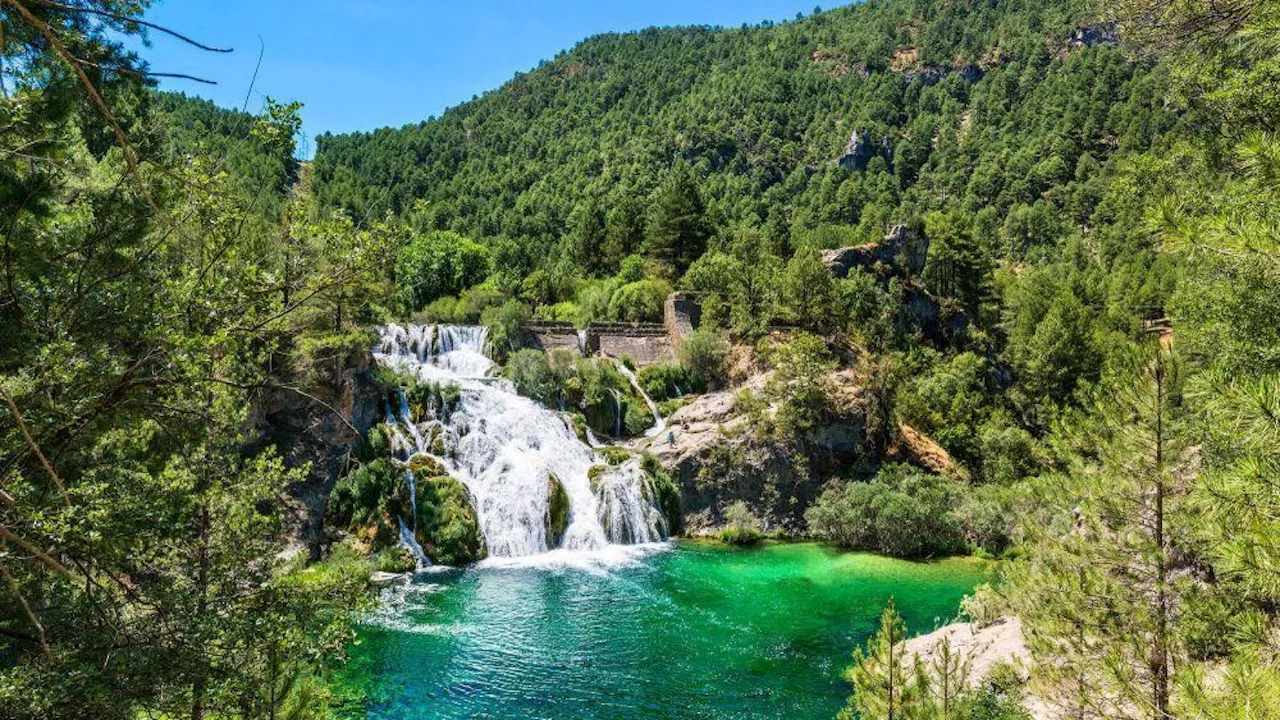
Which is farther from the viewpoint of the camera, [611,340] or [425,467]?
[611,340]

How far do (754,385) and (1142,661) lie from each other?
24.2 m

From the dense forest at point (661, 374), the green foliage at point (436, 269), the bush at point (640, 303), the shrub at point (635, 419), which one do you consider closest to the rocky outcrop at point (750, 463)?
the dense forest at point (661, 374)

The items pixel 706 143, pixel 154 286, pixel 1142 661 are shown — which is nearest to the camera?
pixel 154 286

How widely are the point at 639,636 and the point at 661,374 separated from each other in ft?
61.1

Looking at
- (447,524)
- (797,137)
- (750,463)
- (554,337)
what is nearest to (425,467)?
(447,524)

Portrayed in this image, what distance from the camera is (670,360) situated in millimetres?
35688

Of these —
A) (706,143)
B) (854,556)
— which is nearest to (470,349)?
(854,556)

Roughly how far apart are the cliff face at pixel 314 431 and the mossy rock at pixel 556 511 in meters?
6.77

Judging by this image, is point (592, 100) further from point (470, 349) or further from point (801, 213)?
point (470, 349)

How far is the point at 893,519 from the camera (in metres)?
23.6

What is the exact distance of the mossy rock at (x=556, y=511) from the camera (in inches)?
921

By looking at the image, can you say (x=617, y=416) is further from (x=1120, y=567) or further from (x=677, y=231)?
(x=1120, y=567)

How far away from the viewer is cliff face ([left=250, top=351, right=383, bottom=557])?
2123 cm

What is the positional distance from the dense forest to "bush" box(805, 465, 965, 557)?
0.13m
